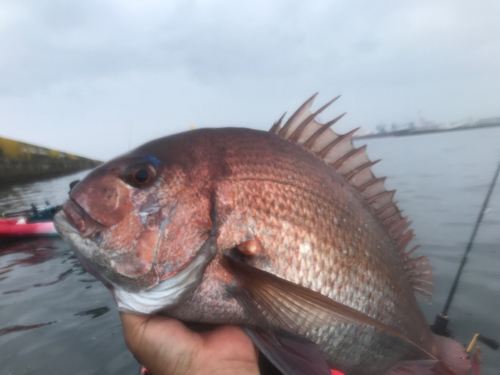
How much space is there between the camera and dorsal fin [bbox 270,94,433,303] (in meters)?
1.84

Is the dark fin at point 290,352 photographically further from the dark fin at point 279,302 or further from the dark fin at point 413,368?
the dark fin at point 413,368

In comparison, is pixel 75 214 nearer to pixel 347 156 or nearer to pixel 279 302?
pixel 279 302

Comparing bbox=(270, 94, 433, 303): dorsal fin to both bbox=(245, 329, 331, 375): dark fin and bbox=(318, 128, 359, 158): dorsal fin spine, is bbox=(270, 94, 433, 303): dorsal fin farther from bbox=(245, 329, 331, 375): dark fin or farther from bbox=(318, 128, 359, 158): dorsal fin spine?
bbox=(245, 329, 331, 375): dark fin

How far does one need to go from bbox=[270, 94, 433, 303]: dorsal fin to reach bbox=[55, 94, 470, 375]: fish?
0.6 inches

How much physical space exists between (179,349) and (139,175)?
0.79 metres

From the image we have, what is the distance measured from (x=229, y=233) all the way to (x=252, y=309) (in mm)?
357

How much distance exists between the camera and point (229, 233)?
4.45ft

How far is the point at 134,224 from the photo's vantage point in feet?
4.09

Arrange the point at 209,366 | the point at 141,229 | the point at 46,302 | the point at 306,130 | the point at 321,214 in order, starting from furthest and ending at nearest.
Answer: the point at 46,302
the point at 306,130
the point at 321,214
the point at 209,366
the point at 141,229

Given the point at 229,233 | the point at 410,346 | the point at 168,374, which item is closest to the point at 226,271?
the point at 229,233

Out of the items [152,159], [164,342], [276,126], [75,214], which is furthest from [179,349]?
[276,126]

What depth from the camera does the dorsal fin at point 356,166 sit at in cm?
184

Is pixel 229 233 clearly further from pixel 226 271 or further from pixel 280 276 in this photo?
pixel 280 276

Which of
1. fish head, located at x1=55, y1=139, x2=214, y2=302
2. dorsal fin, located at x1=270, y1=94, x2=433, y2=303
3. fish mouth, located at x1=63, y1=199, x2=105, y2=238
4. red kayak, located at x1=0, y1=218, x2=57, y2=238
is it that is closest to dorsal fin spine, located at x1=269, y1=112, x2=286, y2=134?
dorsal fin, located at x1=270, y1=94, x2=433, y2=303
